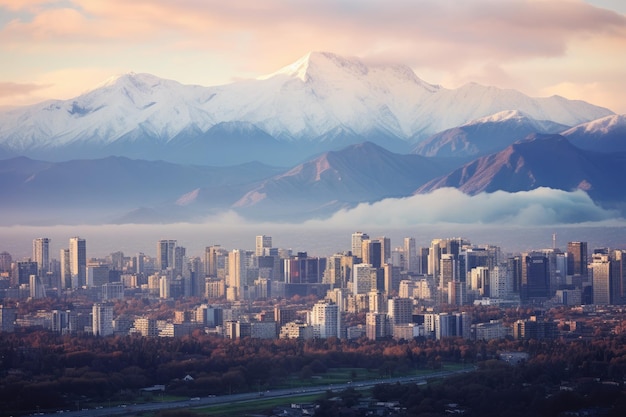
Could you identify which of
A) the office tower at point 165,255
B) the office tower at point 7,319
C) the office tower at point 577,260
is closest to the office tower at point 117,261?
the office tower at point 165,255

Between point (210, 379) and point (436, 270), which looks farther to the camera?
point (436, 270)

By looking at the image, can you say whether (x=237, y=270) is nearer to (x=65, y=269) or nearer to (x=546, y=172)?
(x=65, y=269)

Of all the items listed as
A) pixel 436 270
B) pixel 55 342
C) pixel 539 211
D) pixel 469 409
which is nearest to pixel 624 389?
pixel 469 409

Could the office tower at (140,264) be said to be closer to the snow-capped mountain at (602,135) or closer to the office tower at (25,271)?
the office tower at (25,271)

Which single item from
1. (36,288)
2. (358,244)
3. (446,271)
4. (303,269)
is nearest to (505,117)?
(358,244)

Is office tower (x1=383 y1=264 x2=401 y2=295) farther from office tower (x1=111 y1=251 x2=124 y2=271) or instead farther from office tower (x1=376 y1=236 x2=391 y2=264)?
office tower (x1=111 y1=251 x2=124 y2=271)

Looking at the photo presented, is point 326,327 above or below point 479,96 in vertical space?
below

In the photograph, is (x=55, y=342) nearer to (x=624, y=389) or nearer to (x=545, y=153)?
(x=624, y=389)

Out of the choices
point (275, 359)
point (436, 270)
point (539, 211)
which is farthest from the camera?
point (539, 211)
